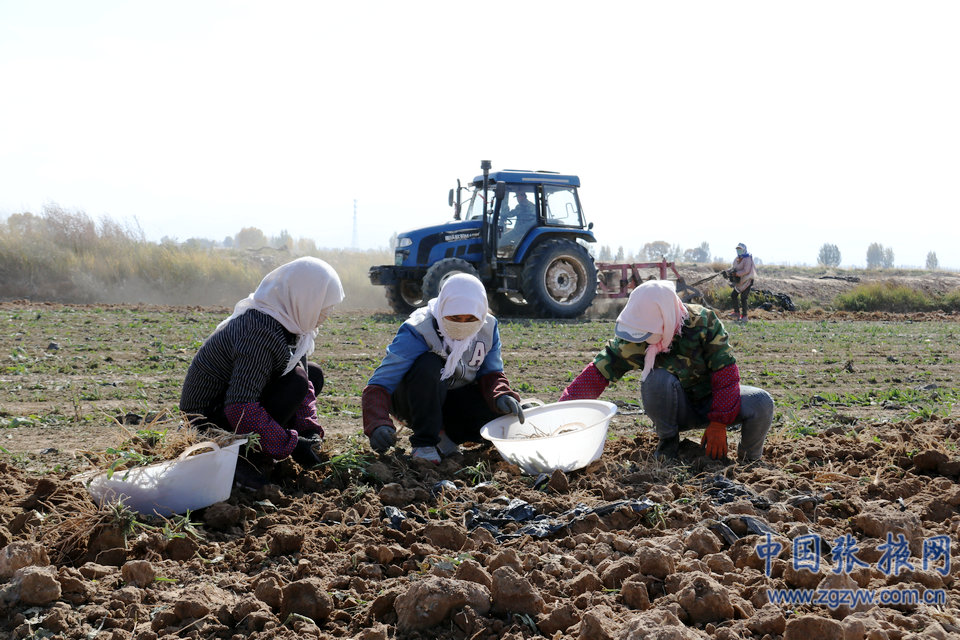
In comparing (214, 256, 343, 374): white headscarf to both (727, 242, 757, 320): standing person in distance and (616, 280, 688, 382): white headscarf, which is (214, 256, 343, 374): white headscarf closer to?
(616, 280, 688, 382): white headscarf

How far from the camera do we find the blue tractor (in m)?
13.7

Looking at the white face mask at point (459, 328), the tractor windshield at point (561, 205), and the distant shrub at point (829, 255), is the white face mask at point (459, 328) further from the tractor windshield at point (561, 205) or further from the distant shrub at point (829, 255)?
the distant shrub at point (829, 255)

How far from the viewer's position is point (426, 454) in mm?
3904

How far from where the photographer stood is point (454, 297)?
3855 mm

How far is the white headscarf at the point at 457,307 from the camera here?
3848 mm

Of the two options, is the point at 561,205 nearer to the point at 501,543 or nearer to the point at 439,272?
the point at 439,272

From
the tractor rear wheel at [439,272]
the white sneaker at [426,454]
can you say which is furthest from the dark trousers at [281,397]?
the tractor rear wheel at [439,272]

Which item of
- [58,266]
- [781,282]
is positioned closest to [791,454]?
[58,266]

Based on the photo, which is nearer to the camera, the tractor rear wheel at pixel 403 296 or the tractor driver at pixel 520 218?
the tractor driver at pixel 520 218

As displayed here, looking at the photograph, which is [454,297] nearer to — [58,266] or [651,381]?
[651,381]

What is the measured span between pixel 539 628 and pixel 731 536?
928mm

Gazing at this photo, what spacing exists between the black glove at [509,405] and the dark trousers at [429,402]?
0.19 m

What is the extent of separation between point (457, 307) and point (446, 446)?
806 mm

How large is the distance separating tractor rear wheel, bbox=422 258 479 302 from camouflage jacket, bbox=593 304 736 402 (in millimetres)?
8655
